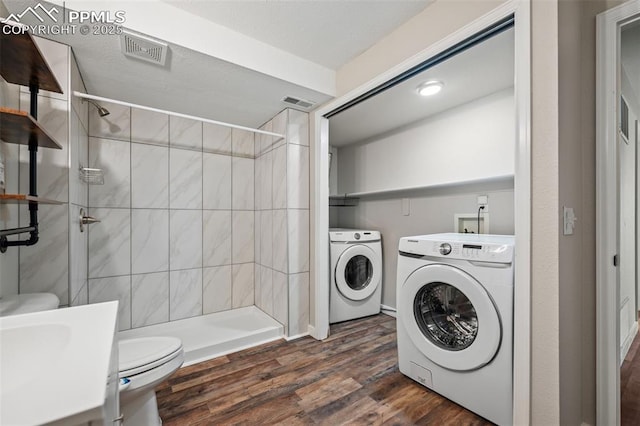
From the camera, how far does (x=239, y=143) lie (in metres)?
2.83

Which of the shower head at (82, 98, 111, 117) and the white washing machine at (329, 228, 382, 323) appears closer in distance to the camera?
the shower head at (82, 98, 111, 117)

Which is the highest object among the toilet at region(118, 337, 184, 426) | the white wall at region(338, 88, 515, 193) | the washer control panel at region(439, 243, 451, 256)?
the white wall at region(338, 88, 515, 193)

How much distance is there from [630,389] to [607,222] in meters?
1.24

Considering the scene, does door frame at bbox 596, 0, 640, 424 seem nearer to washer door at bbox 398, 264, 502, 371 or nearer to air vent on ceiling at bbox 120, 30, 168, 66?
washer door at bbox 398, 264, 502, 371

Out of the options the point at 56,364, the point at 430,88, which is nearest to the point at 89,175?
the point at 56,364

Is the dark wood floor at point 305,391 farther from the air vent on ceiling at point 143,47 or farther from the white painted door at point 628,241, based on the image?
the air vent on ceiling at point 143,47

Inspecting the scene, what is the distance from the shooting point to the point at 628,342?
219cm

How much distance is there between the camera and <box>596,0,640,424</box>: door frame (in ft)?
3.96

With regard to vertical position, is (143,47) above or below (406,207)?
above

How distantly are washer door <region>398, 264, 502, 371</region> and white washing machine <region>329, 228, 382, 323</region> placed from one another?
0.92 m

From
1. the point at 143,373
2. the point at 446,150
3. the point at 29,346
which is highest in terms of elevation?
the point at 446,150

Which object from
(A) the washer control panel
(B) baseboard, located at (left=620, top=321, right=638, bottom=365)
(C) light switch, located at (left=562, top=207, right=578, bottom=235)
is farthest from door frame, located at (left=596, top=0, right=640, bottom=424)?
(B) baseboard, located at (left=620, top=321, right=638, bottom=365)

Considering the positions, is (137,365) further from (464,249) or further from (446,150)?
(446,150)

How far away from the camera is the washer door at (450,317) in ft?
4.36
